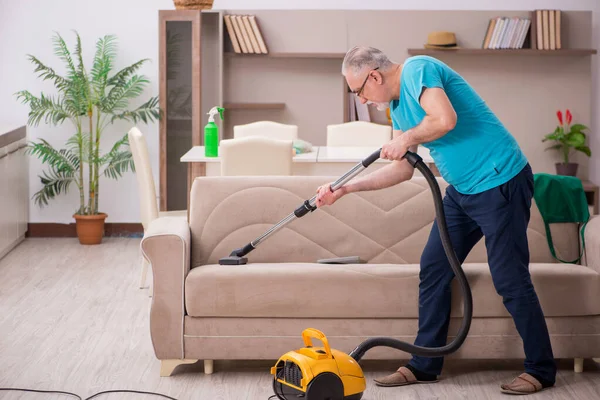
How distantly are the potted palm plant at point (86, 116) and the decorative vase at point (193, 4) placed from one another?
18.7 inches

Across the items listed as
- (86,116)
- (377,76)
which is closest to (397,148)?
(377,76)

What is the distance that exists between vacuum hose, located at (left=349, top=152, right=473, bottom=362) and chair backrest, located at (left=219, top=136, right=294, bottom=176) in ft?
5.97

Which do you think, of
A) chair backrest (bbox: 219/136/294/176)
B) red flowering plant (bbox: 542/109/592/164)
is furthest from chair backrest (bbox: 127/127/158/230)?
red flowering plant (bbox: 542/109/592/164)

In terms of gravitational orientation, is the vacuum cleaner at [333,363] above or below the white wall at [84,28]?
below

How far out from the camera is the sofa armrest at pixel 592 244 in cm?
334

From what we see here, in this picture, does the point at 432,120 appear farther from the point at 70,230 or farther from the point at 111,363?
the point at 70,230

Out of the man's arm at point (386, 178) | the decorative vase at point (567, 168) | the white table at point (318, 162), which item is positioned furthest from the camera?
the decorative vase at point (567, 168)

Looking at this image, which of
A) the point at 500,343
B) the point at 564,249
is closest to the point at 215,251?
the point at 500,343

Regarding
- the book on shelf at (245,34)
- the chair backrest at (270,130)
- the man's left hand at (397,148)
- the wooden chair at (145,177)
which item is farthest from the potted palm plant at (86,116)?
the man's left hand at (397,148)

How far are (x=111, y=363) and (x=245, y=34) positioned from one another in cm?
334

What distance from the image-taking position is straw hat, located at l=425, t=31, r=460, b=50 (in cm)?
618

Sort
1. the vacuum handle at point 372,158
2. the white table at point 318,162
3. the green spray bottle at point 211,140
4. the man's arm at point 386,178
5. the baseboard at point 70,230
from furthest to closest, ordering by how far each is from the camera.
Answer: the baseboard at point 70,230, the green spray bottle at point 211,140, the white table at point 318,162, the man's arm at point 386,178, the vacuum handle at point 372,158

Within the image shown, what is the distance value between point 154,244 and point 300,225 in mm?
655

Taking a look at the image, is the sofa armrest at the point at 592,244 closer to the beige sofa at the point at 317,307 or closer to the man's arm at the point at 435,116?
the beige sofa at the point at 317,307
